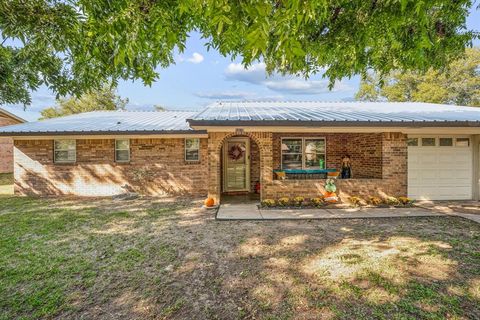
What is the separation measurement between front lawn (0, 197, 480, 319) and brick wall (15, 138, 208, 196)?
375 centimetres

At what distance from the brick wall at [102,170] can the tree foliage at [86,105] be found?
21.4 m

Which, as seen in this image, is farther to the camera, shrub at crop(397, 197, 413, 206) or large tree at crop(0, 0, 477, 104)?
shrub at crop(397, 197, 413, 206)

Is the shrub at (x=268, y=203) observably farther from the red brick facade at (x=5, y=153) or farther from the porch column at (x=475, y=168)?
the red brick facade at (x=5, y=153)

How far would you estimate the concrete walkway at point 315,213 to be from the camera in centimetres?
683

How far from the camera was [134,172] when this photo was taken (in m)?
10.2

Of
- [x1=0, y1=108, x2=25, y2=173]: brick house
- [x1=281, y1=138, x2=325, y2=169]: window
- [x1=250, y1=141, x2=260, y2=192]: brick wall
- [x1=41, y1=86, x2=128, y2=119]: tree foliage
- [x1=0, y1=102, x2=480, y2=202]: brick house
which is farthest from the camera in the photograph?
[x1=41, y1=86, x2=128, y2=119]: tree foliage

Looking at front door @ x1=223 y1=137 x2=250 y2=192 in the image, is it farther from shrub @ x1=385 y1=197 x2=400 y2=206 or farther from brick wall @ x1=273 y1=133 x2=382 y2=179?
shrub @ x1=385 y1=197 x2=400 y2=206

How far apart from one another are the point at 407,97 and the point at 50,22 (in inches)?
1295

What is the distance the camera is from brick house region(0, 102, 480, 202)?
8242 mm

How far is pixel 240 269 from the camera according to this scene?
394 centimetres

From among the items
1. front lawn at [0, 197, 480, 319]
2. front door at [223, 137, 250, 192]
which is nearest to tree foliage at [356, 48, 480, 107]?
front door at [223, 137, 250, 192]

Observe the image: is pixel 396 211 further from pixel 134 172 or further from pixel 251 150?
pixel 134 172

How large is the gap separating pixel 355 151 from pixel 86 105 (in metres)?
30.3

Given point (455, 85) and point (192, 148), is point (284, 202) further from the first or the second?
point (455, 85)
